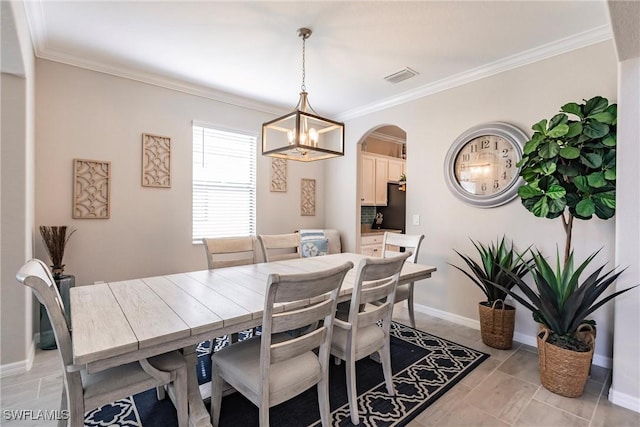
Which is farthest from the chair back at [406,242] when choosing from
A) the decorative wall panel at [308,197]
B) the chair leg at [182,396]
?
the chair leg at [182,396]

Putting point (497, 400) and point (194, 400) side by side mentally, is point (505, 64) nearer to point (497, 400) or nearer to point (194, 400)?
point (497, 400)

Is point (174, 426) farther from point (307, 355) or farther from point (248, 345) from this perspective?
point (307, 355)

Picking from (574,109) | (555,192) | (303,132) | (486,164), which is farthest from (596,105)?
(303,132)

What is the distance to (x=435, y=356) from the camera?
8.59 feet

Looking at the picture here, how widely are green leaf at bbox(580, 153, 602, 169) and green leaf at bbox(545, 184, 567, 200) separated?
0.22m

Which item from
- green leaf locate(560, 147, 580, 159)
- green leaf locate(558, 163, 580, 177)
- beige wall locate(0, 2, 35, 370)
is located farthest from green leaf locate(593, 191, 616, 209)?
beige wall locate(0, 2, 35, 370)

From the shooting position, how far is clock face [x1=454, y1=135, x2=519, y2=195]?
2.99 m

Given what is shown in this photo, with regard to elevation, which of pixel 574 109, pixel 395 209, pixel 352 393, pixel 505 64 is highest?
pixel 505 64

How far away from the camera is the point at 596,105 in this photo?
218 cm

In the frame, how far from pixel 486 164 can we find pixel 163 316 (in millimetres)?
3148

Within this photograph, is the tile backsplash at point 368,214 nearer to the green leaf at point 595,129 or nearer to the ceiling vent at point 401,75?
→ the ceiling vent at point 401,75

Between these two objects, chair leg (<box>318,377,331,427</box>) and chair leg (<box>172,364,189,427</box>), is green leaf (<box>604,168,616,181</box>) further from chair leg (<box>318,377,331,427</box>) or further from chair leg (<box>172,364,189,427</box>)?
chair leg (<box>172,364,189,427</box>)

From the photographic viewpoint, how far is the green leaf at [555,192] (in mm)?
2241

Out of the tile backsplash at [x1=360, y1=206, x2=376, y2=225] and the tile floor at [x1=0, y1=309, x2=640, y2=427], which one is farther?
the tile backsplash at [x1=360, y1=206, x2=376, y2=225]
